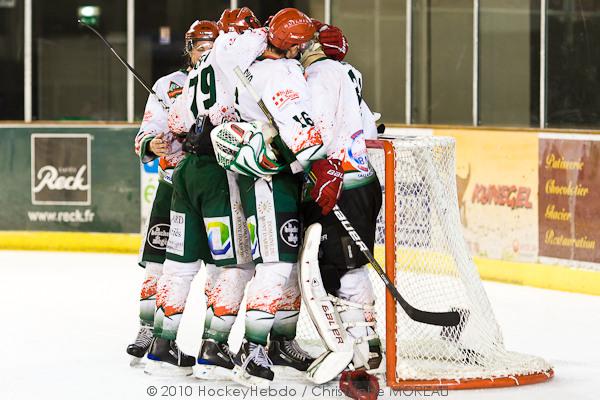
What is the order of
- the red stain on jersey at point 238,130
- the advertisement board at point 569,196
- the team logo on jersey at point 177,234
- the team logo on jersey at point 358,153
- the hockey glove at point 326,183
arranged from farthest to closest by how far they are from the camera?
the advertisement board at point 569,196, the team logo on jersey at point 177,234, the team logo on jersey at point 358,153, the red stain on jersey at point 238,130, the hockey glove at point 326,183

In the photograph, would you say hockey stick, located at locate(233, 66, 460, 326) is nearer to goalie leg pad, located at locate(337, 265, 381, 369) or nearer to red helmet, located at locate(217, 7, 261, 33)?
goalie leg pad, located at locate(337, 265, 381, 369)

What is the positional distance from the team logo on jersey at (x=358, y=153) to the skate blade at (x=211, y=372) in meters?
0.84

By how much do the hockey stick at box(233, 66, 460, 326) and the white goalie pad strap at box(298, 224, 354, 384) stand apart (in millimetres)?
120

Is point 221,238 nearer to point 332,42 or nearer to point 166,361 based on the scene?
point 166,361

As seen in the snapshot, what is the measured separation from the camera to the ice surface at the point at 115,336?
4648 millimetres

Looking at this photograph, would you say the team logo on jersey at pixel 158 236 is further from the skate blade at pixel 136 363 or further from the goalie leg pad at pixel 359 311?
the goalie leg pad at pixel 359 311

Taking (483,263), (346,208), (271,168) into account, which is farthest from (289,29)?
(483,263)

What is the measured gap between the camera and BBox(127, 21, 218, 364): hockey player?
5152mm

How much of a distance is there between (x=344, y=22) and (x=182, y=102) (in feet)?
18.7

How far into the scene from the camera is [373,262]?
4.54 meters

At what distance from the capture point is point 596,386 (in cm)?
475

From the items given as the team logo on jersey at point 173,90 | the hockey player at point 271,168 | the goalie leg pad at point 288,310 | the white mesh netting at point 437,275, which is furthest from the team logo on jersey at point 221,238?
the team logo on jersey at point 173,90

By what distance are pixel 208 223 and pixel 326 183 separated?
53 centimetres

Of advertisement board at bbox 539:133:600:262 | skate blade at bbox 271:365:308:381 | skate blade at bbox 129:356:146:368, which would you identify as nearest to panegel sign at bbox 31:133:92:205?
advertisement board at bbox 539:133:600:262
